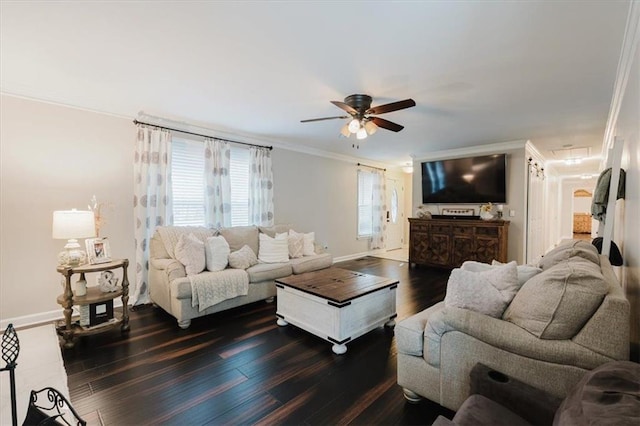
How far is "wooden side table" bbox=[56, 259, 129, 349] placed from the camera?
8.84 feet

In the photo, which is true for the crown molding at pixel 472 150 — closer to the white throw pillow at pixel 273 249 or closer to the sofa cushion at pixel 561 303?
the white throw pillow at pixel 273 249

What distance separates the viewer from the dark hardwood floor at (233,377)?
1820 mm

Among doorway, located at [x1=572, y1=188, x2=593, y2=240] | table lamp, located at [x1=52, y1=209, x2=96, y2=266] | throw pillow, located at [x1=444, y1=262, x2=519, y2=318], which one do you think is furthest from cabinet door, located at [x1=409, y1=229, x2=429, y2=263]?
doorway, located at [x1=572, y1=188, x2=593, y2=240]

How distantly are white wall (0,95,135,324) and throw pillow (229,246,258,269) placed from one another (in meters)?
1.52

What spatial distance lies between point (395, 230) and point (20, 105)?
7976 mm

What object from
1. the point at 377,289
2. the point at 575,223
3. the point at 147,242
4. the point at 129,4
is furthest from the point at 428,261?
the point at 575,223

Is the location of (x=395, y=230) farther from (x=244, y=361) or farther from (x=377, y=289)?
(x=244, y=361)

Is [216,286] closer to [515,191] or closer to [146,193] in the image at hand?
[146,193]

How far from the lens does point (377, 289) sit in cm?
292

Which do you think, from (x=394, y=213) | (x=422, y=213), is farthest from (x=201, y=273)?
(x=394, y=213)

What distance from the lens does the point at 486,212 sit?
5.45m

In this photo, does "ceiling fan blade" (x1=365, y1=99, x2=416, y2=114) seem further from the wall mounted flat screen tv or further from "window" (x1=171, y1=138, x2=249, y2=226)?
the wall mounted flat screen tv

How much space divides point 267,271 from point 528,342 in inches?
114

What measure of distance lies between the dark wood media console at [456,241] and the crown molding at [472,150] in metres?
1.38
